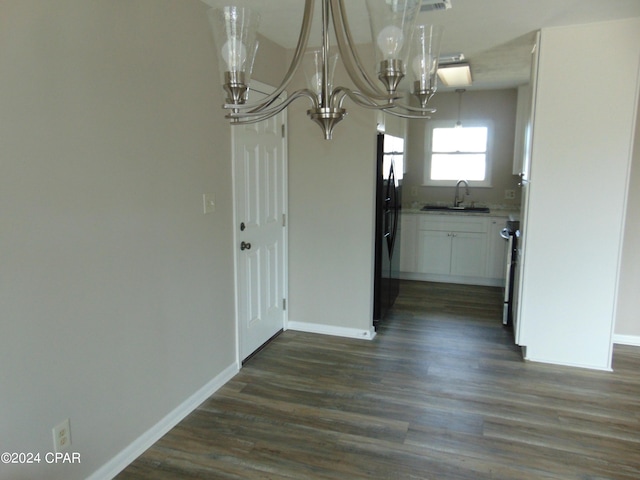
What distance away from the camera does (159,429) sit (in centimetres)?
248

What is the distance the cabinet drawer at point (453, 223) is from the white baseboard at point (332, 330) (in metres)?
2.21

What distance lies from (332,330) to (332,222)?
0.96 metres

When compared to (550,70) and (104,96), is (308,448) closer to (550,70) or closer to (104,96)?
(104,96)

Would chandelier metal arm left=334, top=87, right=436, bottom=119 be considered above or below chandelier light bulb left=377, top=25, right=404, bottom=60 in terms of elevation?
below

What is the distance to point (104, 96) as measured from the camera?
2004 mm

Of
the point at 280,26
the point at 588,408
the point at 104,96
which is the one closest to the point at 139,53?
the point at 104,96

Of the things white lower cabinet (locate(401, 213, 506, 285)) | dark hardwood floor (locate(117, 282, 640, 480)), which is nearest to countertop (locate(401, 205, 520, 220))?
white lower cabinet (locate(401, 213, 506, 285))

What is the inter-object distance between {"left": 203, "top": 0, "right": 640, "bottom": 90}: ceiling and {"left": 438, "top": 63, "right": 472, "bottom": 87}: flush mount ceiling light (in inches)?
16.2

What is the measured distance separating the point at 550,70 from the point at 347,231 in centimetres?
188

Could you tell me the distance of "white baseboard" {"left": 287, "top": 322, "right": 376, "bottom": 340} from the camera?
3918 millimetres

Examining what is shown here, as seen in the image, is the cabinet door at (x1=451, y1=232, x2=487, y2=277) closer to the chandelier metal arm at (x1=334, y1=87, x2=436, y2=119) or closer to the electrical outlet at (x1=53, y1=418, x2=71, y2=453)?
the chandelier metal arm at (x1=334, y1=87, x2=436, y2=119)

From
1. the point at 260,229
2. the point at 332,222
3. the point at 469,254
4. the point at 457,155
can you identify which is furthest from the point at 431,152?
the point at 260,229

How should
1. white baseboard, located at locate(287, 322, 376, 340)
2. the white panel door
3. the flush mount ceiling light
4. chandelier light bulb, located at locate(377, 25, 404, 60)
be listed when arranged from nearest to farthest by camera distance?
chandelier light bulb, located at locate(377, 25, 404, 60) → the white panel door → white baseboard, located at locate(287, 322, 376, 340) → the flush mount ceiling light

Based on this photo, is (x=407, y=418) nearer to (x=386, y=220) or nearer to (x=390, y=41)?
(x=386, y=220)
